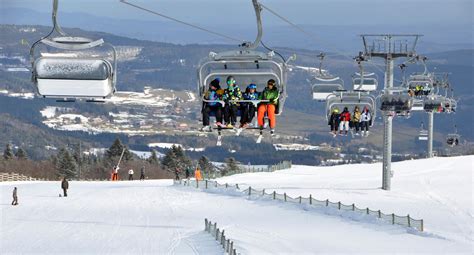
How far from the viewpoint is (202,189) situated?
39.4m

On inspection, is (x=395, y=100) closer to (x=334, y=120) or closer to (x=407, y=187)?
(x=334, y=120)

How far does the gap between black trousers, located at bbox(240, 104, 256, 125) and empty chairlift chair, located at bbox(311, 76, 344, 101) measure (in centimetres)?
1203

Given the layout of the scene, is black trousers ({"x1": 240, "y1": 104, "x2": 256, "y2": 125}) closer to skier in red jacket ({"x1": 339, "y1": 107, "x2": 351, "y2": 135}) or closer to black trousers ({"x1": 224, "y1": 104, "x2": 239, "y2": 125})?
black trousers ({"x1": 224, "y1": 104, "x2": 239, "y2": 125})

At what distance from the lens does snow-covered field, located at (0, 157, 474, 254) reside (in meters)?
26.0

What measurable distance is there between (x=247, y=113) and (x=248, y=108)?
3.1 inches

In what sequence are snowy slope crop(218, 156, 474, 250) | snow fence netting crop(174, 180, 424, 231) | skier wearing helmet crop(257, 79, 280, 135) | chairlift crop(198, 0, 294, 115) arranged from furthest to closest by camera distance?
snowy slope crop(218, 156, 474, 250) → snow fence netting crop(174, 180, 424, 231) → skier wearing helmet crop(257, 79, 280, 135) → chairlift crop(198, 0, 294, 115)

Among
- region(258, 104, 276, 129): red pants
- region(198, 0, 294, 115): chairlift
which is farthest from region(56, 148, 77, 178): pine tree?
region(198, 0, 294, 115): chairlift

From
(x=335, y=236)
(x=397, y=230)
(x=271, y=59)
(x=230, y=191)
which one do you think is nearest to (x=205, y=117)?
(x=271, y=59)

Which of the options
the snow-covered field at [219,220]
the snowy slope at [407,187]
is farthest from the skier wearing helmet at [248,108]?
the snowy slope at [407,187]

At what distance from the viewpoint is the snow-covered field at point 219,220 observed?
25969 mm

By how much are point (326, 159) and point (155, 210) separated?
121803 mm

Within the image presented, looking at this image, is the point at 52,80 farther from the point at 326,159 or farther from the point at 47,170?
the point at 326,159

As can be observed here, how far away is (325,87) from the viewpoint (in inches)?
1200

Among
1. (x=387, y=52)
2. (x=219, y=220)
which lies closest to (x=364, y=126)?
(x=219, y=220)
